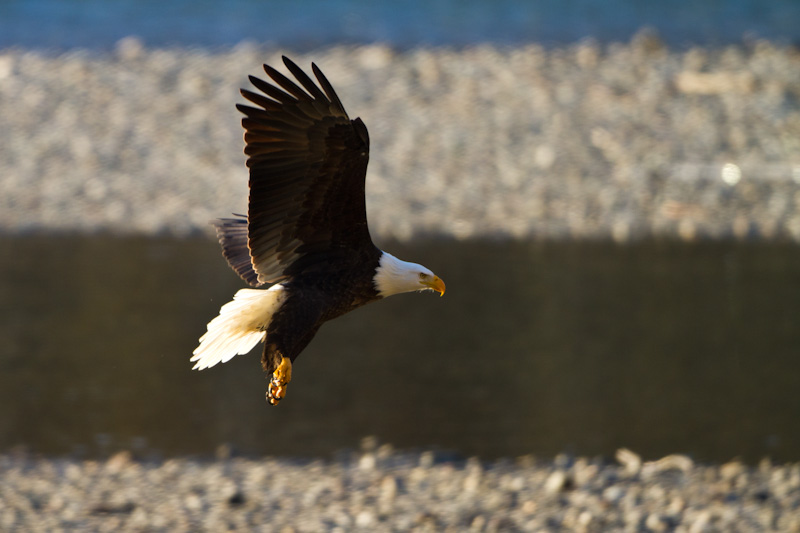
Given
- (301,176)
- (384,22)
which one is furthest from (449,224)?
(301,176)

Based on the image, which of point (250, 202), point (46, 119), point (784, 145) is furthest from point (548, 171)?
point (250, 202)

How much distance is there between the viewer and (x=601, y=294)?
8.89 metres

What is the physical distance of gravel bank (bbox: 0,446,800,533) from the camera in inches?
236

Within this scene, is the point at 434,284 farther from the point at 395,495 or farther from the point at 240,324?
the point at 395,495

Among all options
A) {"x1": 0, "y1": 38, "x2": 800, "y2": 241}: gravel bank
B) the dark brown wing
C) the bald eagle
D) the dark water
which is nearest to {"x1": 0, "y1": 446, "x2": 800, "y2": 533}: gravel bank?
the dark water

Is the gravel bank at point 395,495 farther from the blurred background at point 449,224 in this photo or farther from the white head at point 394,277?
the white head at point 394,277

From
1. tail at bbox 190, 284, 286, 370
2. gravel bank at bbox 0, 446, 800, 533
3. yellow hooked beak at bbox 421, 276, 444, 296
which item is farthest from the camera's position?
gravel bank at bbox 0, 446, 800, 533

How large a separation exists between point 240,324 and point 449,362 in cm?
347

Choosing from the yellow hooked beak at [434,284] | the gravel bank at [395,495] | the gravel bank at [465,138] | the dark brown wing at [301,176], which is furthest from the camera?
Result: the gravel bank at [465,138]

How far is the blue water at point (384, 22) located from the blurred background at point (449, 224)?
46mm

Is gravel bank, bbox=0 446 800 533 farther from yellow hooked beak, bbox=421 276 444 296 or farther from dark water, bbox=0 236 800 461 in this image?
yellow hooked beak, bbox=421 276 444 296

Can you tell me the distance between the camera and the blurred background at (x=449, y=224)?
711 centimetres

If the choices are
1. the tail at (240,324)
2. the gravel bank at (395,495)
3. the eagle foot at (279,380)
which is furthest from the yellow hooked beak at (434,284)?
the gravel bank at (395,495)

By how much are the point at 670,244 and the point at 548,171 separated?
4.70ft
